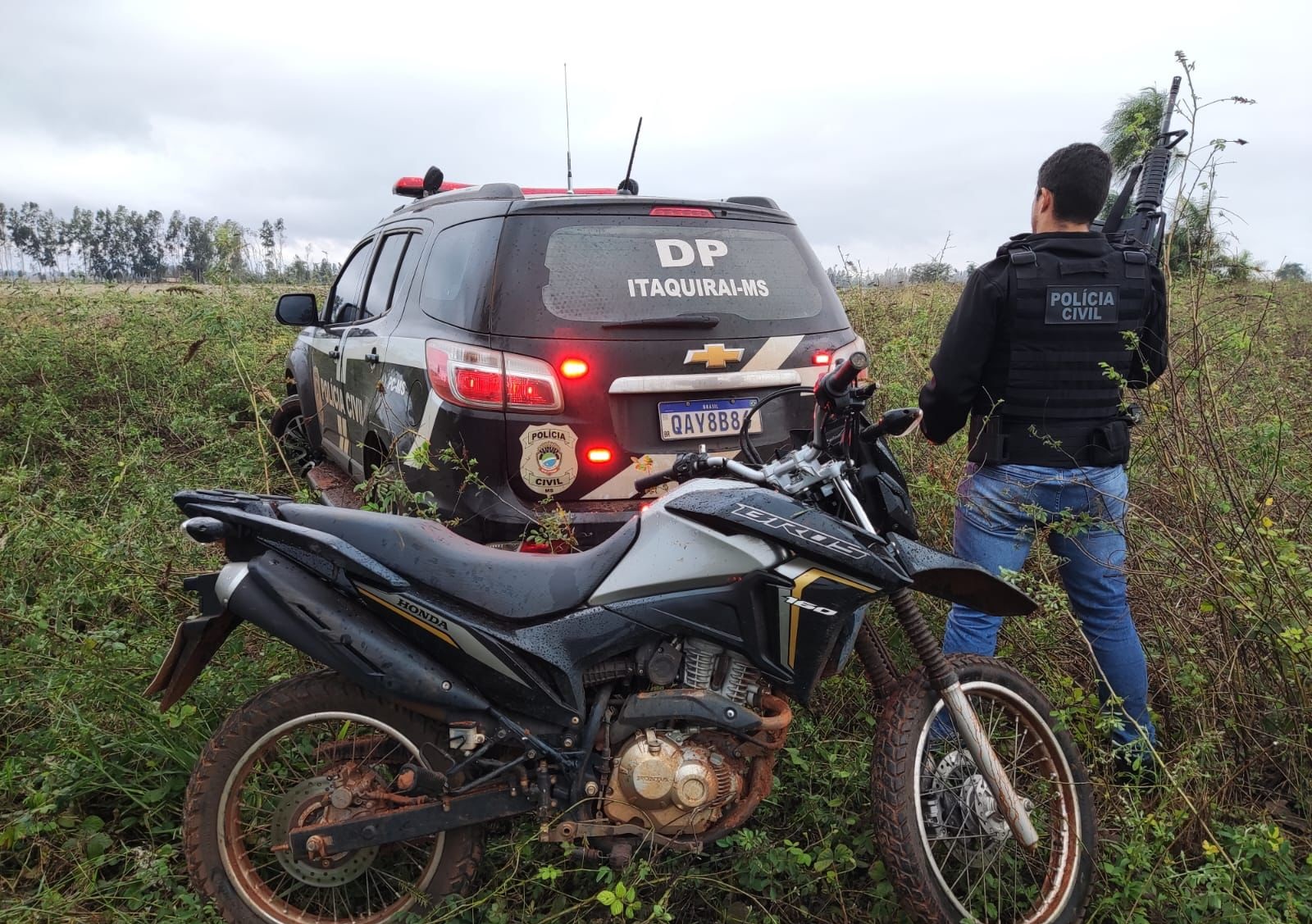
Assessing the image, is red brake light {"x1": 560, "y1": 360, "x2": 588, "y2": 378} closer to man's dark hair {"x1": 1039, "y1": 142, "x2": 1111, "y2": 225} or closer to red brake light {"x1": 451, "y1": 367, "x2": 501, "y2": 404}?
red brake light {"x1": 451, "y1": 367, "x2": 501, "y2": 404}

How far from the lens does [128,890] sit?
2318mm

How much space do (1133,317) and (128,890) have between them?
346cm

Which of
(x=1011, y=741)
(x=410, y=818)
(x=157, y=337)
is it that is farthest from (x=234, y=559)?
(x=157, y=337)

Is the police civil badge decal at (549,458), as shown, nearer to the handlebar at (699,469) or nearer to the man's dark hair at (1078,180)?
the handlebar at (699,469)

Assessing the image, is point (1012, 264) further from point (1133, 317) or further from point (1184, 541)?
point (1184, 541)

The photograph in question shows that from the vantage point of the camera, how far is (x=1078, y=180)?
8.89ft

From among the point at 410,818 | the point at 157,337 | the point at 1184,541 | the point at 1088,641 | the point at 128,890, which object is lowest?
the point at 128,890

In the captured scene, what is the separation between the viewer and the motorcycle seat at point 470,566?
7.13ft

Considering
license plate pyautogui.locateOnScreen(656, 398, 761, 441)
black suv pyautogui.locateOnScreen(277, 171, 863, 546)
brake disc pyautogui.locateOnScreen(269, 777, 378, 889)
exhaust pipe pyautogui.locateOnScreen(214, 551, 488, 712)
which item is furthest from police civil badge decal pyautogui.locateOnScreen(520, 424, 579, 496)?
brake disc pyautogui.locateOnScreen(269, 777, 378, 889)

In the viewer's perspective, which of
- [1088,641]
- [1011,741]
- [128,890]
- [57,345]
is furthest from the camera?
[57,345]

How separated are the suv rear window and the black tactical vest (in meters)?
1.04

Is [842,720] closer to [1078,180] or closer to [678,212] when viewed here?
[1078,180]

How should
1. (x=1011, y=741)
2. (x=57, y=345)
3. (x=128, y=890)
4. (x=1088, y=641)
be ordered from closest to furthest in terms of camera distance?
(x=128, y=890)
(x=1011, y=741)
(x=1088, y=641)
(x=57, y=345)

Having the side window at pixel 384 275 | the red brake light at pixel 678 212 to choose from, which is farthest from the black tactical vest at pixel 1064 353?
the side window at pixel 384 275
